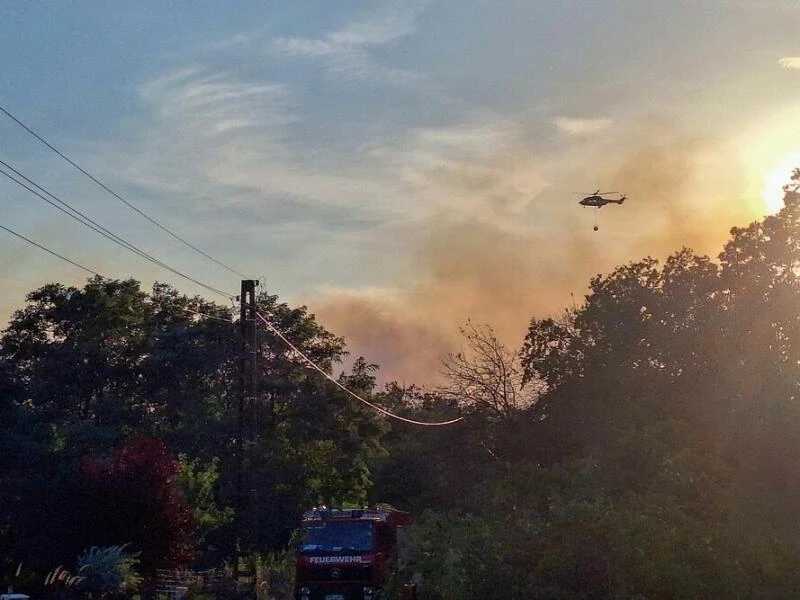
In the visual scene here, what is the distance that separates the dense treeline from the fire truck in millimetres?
2693

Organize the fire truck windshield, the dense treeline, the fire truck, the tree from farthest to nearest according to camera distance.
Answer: the fire truck windshield < the fire truck < the tree < the dense treeline

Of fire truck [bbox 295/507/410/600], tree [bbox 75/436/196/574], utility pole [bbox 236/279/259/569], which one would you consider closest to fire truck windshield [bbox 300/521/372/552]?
fire truck [bbox 295/507/410/600]

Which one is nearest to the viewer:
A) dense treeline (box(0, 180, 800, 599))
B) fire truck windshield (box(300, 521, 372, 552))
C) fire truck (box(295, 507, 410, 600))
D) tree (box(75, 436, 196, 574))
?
dense treeline (box(0, 180, 800, 599))

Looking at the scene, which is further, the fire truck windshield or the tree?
the fire truck windshield

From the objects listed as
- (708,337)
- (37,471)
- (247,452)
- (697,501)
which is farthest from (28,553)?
(708,337)

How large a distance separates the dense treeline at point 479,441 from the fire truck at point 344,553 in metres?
2.69

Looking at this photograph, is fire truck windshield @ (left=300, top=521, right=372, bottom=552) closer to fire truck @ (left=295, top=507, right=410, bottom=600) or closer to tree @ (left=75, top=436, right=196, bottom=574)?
fire truck @ (left=295, top=507, right=410, bottom=600)

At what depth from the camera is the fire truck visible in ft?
101

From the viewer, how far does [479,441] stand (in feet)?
159

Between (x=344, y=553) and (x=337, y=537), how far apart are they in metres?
0.54

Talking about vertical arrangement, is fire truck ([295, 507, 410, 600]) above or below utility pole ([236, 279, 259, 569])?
below

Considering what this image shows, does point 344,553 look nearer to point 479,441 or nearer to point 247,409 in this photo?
point 247,409

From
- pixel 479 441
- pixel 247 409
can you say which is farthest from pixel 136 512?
pixel 479 441

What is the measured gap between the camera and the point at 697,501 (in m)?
23.0
